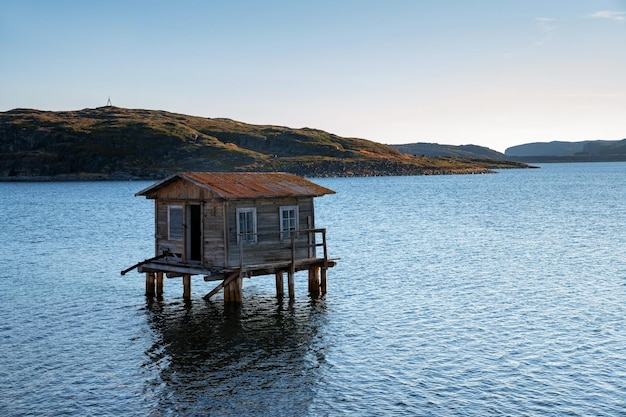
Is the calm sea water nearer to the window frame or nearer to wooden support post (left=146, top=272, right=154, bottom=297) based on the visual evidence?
wooden support post (left=146, top=272, right=154, bottom=297)

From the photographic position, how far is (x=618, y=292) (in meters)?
39.0

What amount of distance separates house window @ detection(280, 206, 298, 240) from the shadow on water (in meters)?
3.60

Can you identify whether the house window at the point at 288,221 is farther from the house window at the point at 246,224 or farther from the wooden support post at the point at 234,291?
the wooden support post at the point at 234,291

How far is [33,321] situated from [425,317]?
17.8 metres

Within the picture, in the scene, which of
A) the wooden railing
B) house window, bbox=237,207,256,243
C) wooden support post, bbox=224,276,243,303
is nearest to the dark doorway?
wooden support post, bbox=224,276,243,303

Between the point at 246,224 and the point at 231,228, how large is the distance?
3.24ft

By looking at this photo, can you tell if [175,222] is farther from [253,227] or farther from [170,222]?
[253,227]

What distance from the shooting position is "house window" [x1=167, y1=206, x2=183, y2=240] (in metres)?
35.1

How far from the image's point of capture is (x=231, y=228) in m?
33.4

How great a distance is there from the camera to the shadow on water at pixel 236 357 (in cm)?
2238

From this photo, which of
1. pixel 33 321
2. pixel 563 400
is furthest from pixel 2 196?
pixel 563 400

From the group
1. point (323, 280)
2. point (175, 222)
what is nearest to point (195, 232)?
point (175, 222)

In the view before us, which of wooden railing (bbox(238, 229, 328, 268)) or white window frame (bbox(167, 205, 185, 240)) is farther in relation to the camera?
white window frame (bbox(167, 205, 185, 240))

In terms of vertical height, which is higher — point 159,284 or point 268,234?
point 268,234
